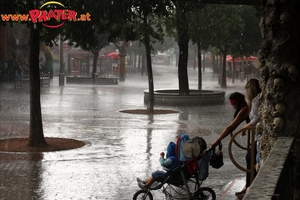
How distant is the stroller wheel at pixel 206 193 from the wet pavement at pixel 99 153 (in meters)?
0.29

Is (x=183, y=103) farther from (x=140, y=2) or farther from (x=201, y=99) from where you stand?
(x=140, y=2)

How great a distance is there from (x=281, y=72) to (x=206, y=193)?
3501mm

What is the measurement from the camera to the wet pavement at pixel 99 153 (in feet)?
34.7

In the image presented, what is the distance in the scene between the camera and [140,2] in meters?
17.2

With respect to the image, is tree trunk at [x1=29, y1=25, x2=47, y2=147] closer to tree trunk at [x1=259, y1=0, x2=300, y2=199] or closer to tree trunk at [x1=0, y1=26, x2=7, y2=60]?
tree trunk at [x1=259, y1=0, x2=300, y2=199]

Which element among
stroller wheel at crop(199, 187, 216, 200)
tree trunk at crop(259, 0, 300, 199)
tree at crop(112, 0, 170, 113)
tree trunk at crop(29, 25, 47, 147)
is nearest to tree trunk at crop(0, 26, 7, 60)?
tree at crop(112, 0, 170, 113)

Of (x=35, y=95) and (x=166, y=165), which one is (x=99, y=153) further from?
(x=166, y=165)

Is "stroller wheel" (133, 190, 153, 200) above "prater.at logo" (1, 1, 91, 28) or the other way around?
the other way around

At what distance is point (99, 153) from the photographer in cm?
1474

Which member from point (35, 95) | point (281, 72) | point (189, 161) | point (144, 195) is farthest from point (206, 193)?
point (35, 95)

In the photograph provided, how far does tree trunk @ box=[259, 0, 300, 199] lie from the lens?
5.91 m

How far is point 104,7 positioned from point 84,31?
0.76 metres

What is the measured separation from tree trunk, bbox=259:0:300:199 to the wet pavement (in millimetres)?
3451

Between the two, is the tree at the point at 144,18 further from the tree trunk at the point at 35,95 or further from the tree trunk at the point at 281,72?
the tree trunk at the point at 281,72
